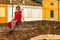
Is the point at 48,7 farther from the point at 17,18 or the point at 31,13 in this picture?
the point at 17,18

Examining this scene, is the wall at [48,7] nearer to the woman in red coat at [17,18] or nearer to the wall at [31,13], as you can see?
the wall at [31,13]

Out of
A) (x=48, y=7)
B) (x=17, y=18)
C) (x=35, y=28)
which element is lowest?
(x=35, y=28)

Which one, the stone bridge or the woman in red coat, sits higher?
the woman in red coat

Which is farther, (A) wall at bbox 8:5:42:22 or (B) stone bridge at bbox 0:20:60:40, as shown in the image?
(A) wall at bbox 8:5:42:22

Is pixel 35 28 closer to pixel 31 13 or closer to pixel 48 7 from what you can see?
pixel 31 13

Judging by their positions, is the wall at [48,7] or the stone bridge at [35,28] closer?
the stone bridge at [35,28]

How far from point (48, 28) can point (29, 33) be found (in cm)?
34

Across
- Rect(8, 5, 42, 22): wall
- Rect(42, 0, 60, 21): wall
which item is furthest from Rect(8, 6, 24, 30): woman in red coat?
Rect(42, 0, 60, 21): wall

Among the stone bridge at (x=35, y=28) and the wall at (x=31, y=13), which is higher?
the wall at (x=31, y=13)

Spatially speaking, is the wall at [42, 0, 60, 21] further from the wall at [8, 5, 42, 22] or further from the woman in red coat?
the woman in red coat

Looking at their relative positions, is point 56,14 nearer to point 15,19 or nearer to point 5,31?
point 15,19

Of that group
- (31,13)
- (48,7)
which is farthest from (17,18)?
(48,7)

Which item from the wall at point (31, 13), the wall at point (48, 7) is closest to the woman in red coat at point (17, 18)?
the wall at point (31, 13)

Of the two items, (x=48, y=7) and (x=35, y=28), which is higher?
(x=48, y=7)
